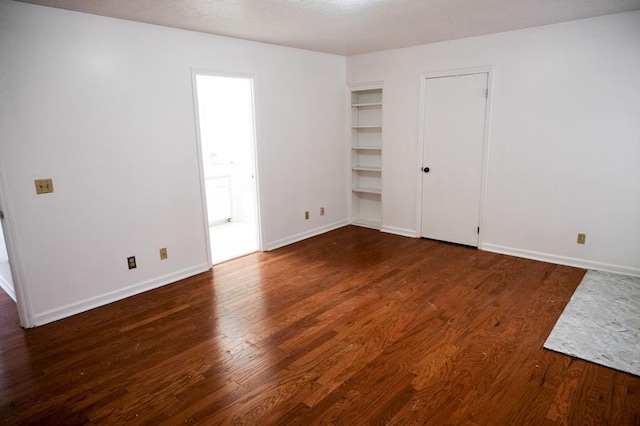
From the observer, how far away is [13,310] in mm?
3420

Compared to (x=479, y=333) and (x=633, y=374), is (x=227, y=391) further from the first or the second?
(x=633, y=374)

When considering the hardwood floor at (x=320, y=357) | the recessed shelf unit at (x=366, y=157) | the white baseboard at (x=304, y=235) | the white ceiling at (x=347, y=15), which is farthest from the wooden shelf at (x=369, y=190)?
the white ceiling at (x=347, y=15)

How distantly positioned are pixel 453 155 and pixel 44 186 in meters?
4.27

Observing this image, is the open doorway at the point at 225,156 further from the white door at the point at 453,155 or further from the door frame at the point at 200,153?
the white door at the point at 453,155

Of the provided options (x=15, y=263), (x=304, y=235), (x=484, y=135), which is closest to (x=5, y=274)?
(x=15, y=263)

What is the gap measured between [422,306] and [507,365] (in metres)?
0.90

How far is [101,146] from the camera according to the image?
3355 millimetres

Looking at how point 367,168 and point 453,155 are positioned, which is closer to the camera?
point 453,155

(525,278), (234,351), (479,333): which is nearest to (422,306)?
(479,333)

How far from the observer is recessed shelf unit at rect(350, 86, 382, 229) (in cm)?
580

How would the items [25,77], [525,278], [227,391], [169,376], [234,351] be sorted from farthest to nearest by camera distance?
[525,278] → [25,77] → [234,351] → [169,376] → [227,391]

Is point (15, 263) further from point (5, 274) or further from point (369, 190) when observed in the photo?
point (369, 190)

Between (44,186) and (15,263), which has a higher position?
(44,186)

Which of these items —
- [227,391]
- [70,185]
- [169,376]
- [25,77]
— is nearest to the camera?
[227,391]
